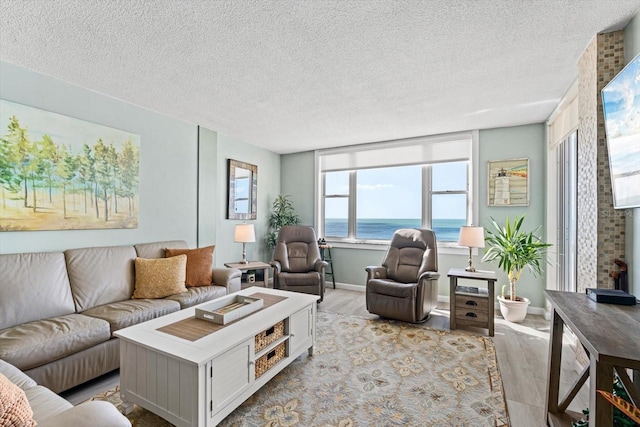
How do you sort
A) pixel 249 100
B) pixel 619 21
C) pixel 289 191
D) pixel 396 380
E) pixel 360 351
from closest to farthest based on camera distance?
pixel 619 21, pixel 396 380, pixel 360 351, pixel 249 100, pixel 289 191

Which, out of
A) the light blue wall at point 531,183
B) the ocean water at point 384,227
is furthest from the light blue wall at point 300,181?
the light blue wall at point 531,183

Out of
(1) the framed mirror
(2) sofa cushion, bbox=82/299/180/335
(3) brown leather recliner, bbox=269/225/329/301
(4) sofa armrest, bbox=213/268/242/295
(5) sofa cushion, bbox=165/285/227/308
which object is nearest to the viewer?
(2) sofa cushion, bbox=82/299/180/335

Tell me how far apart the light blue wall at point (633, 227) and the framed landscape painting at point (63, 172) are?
14.0 ft

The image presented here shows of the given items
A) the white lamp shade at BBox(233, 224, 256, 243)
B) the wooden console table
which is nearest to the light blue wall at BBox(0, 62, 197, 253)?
the white lamp shade at BBox(233, 224, 256, 243)

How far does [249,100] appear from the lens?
10.1ft

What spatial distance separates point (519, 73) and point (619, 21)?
0.67m

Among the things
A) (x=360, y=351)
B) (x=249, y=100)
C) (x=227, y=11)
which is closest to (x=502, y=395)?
(x=360, y=351)

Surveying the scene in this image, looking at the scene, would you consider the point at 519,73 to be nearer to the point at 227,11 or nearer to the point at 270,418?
the point at 227,11

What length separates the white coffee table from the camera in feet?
4.97

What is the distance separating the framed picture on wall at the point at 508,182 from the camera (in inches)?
149

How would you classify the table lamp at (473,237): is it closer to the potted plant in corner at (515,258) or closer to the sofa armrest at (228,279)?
the potted plant in corner at (515,258)

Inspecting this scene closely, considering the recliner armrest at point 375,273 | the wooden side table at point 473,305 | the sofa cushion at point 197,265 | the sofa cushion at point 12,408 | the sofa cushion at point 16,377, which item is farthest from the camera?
the recliner armrest at point 375,273

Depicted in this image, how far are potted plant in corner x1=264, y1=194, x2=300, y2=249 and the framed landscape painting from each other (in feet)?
7.78

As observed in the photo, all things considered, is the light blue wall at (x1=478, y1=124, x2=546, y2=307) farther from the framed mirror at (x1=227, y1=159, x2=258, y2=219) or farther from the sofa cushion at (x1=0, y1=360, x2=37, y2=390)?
the sofa cushion at (x1=0, y1=360, x2=37, y2=390)
